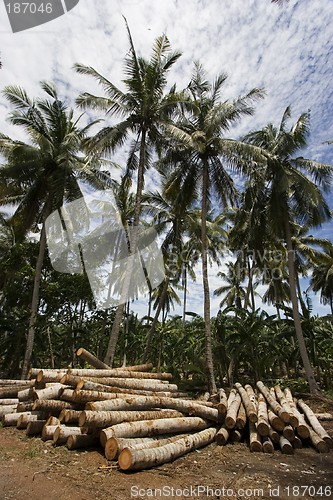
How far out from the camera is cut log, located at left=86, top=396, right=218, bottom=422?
677cm

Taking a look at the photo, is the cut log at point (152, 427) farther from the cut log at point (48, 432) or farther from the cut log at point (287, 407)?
the cut log at point (287, 407)

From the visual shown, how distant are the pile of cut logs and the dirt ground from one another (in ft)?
0.77

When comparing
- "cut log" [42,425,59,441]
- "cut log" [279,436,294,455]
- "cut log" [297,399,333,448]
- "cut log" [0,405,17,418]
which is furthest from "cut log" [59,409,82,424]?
"cut log" [297,399,333,448]

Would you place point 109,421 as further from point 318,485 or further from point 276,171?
point 276,171

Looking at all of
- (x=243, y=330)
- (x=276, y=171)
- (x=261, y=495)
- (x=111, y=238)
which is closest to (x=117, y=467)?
(x=261, y=495)

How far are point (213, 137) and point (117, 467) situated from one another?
14.0m

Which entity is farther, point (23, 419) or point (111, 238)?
point (111, 238)

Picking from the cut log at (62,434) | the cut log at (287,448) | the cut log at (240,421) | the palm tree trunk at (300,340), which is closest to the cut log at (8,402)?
the cut log at (62,434)

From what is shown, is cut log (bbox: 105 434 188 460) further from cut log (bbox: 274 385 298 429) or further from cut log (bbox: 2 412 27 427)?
cut log (bbox: 2 412 27 427)

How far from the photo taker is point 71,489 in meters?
4.53

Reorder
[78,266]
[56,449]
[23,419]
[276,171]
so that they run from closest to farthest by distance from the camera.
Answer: [56,449] → [23,419] → [276,171] → [78,266]

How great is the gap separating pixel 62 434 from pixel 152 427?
1727 mm

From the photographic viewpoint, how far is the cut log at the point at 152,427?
6059 millimetres

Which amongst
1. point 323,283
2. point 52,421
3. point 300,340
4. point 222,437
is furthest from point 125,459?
point 323,283
